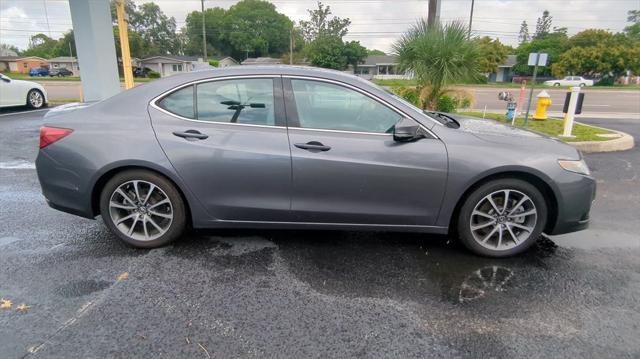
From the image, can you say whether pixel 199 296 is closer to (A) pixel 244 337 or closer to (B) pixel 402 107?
(A) pixel 244 337

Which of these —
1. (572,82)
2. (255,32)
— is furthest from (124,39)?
(255,32)

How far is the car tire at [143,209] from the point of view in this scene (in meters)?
3.14

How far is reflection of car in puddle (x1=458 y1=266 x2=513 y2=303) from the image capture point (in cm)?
269

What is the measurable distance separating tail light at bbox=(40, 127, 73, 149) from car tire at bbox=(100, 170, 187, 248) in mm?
543

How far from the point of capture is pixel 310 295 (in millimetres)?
2664

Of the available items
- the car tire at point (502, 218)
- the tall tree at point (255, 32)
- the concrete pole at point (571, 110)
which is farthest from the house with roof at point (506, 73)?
the car tire at point (502, 218)

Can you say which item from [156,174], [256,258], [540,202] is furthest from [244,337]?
[540,202]

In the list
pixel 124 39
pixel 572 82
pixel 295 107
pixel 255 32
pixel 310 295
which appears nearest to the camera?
pixel 310 295

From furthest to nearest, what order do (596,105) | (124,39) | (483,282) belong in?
(596,105)
(124,39)
(483,282)

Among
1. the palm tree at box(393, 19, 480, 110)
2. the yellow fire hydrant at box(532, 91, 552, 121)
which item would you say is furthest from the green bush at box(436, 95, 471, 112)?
the yellow fire hydrant at box(532, 91, 552, 121)

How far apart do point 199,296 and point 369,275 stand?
128cm

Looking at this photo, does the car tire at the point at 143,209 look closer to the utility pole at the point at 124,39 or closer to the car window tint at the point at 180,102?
the car window tint at the point at 180,102

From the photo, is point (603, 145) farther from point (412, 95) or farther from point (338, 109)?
point (338, 109)

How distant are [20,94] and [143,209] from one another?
12409 millimetres
